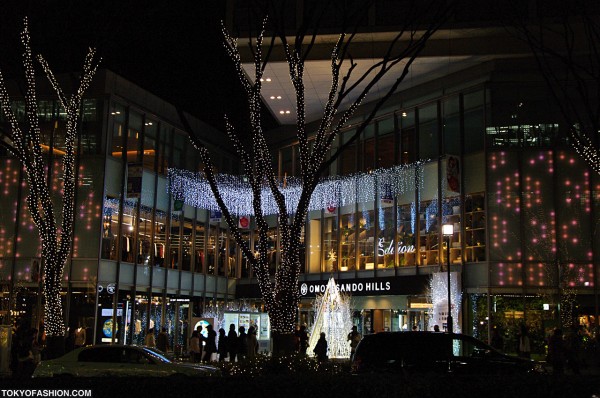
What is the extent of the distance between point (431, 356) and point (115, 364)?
717 centimetres

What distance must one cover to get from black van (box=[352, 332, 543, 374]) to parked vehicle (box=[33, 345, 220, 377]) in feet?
11.8

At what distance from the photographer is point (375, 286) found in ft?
104

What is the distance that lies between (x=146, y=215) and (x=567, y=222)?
18.5 m

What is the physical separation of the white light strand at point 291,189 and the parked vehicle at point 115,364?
693 inches

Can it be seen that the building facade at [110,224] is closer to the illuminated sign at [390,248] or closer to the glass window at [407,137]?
the illuminated sign at [390,248]

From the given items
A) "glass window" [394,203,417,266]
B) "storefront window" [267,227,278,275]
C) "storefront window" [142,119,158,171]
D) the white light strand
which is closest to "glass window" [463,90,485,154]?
the white light strand

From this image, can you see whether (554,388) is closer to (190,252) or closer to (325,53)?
(325,53)

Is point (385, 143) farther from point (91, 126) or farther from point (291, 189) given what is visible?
point (91, 126)

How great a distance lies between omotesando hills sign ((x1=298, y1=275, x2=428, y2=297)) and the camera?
1177 inches

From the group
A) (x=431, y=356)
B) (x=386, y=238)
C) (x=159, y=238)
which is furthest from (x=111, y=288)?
(x=431, y=356)

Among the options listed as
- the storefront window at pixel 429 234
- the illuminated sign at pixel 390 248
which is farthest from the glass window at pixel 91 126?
the storefront window at pixel 429 234

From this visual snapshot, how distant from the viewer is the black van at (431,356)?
14852mm

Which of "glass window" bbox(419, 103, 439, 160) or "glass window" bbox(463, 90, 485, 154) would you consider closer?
"glass window" bbox(463, 90, 485, 154)

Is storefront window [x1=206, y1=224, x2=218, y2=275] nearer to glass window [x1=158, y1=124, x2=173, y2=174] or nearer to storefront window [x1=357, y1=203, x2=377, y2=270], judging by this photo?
glass window [x1=158, y1=124, x2=173, y2=174]
